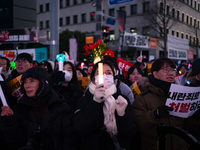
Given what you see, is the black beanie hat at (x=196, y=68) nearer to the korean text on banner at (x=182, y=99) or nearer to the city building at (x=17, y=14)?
the korean text on banner at (x=182, y=99)

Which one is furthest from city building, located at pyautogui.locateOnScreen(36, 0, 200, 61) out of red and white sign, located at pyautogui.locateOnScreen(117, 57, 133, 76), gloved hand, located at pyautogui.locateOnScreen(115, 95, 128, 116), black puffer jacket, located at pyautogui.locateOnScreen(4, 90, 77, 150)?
gloved hand, located at pyautogui.locateOnScreen(115, 95, 128, 116)

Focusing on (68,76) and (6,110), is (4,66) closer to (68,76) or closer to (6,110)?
(68,76)

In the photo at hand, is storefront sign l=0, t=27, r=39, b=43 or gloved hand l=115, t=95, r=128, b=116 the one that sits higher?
storefront sign l=0, t=27, r=39, b=43

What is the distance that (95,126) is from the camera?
2.17m

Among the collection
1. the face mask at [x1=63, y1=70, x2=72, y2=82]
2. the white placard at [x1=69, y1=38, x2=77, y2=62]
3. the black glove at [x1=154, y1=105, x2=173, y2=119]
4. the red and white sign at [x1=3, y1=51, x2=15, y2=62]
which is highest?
the white placard at [x1=69, y1=38, x2=77, y2=62]

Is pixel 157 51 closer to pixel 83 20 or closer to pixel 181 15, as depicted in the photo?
pixel 181 15

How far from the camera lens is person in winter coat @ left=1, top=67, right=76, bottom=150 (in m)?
2.33

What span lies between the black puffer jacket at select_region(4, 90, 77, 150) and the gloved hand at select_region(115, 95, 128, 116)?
0.68m

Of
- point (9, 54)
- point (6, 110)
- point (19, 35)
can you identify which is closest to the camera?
point (6, 110)

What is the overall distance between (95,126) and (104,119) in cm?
17

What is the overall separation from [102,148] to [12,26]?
2499 centimetres

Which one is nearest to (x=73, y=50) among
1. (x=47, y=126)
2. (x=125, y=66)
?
(x=125, y=66)

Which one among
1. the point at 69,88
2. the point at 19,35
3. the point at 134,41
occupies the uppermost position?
the point at 19,35

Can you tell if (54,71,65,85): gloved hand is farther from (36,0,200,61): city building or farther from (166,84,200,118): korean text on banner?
(36,0,200,61): city building
